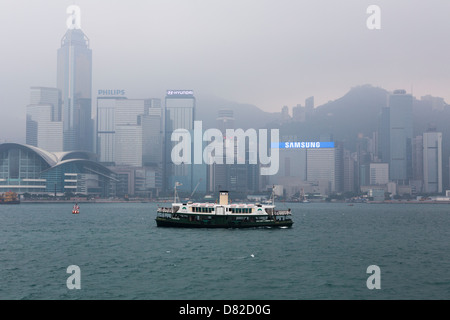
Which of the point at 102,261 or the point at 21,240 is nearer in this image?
the point at 102,261

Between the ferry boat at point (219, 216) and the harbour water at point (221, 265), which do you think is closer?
the harbour water at point (221, 265)

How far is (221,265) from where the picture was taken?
191 feet

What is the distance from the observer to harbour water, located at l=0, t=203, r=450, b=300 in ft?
148

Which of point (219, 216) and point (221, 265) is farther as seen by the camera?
point (219, 216)

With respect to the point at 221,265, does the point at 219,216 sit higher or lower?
higher

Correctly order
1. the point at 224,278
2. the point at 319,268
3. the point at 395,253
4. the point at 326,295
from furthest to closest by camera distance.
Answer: the point at 395,253, the point at 319,268, the point at 224,278, the point at 326,295

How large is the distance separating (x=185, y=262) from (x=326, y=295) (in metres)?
20.9

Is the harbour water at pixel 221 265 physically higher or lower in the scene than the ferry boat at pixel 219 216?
lower

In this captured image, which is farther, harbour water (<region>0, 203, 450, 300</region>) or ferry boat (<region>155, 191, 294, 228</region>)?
ferry boat (<region>155, 191, 294, 228</region>)

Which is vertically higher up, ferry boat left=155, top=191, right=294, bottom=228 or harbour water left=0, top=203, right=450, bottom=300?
ferry boat left=155, top=191, right=294, bottom=228

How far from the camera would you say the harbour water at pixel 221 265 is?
4497cm

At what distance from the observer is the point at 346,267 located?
5766 cm

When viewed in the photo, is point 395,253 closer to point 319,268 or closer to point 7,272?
point 319,268
